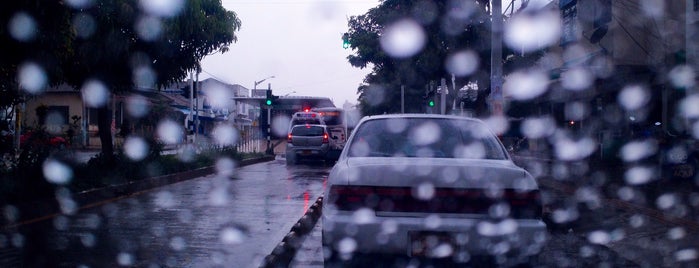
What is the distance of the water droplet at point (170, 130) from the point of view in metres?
36.7

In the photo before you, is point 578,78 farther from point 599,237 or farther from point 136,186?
point 136,186

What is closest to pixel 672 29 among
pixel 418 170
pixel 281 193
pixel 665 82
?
pixel 665 82

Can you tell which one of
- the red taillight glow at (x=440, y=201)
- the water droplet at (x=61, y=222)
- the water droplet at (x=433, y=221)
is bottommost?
the water droplet at (x=61, y=222)

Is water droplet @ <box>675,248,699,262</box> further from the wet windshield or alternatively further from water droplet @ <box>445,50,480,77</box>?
water droplet @ <box>445,50,480,77</box>

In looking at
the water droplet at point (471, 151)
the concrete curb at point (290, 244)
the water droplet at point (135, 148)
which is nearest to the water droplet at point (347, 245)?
the concrete curb at point (290, 244)

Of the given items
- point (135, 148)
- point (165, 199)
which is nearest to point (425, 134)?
point (165, 199)

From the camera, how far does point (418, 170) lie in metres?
4.86

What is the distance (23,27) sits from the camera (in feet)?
22.6

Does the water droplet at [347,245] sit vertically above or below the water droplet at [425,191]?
below

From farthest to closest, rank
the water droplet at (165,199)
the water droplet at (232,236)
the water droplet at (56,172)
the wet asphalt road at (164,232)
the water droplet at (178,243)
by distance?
the water droplet at (165,199), the water droplet at (56,172), the water droplet at (232,236), the water droplet at (178,243), the wet asphalt road at (164,232)

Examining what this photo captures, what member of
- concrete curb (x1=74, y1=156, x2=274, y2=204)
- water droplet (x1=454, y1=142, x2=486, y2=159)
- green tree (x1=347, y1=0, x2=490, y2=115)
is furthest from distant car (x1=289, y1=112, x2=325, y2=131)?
water droplet (x1=454, y1=142, x2=486, y2=159)

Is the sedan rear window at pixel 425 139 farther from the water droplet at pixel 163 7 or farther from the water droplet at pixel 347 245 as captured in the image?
the water droplet at pixel 163 7

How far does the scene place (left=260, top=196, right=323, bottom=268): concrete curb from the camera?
5.75m

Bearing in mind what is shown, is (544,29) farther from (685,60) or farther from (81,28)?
(81,28)
